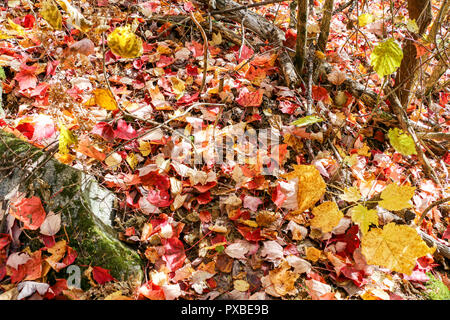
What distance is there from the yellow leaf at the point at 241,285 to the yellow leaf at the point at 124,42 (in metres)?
1.06

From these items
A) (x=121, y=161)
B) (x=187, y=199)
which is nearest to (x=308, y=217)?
(x=187, y=199)

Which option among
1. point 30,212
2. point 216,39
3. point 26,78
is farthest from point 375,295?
point 26,78

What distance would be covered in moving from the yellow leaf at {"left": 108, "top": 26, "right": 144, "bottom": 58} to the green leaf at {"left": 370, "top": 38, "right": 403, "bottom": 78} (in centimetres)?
99

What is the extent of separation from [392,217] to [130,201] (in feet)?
4.43

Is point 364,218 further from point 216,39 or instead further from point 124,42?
point 216,39

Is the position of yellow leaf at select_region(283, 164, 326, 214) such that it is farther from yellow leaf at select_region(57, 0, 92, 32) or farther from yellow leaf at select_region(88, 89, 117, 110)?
yellow leaf at select_region(57, 0, 92, 32)

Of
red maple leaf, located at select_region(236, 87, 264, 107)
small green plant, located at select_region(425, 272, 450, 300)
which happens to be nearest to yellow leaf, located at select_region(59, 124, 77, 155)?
red maple leaf, located at select_region(236, 87, 264, 107)

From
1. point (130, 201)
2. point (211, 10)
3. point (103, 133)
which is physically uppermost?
point (211, 10)

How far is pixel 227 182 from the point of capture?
1543 mm

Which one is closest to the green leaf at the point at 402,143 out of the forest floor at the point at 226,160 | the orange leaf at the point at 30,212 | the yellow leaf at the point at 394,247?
the forest floor at the point at 226,160

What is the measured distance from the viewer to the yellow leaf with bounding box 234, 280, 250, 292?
1.21 meters

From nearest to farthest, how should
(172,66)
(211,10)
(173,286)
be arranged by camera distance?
(173,286)
(172,66)
(211,10)

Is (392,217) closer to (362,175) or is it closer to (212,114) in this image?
→ (362,175)
